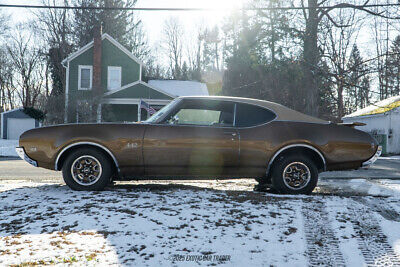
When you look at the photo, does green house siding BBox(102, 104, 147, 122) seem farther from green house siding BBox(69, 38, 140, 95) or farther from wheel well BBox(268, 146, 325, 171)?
wheel well BBox(268, 146, 325, 171)

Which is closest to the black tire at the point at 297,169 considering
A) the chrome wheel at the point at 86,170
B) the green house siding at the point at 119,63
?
the chrome wheel at the point at 86,170

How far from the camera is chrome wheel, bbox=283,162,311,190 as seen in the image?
476cm

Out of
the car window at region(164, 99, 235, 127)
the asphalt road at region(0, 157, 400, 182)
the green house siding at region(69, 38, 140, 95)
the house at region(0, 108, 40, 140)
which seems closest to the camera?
the car window at region(164, 99, 235, 127)

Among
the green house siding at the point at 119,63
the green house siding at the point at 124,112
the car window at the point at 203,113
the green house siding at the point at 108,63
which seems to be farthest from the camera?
the green house siding at the point at 119,63

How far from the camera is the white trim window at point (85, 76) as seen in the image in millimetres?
23312

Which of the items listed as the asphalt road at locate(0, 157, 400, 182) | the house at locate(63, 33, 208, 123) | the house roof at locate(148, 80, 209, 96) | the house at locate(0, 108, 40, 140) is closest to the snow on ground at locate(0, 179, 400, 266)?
the asphalt road at locate(0, 157, 400, 182)

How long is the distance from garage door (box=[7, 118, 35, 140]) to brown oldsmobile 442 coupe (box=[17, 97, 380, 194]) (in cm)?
3038

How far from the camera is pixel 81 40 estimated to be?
3403cm

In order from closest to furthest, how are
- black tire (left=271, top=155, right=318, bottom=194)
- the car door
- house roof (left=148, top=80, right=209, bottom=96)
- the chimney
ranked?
the car door < black tire (left=271, top=155, right=318, bottom=194) < the chimney < house roof (left=148, top=80, right=209, bottom=96)

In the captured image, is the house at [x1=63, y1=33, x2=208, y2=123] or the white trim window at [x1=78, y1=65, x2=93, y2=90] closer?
the house at [x1=63, y1=33, x2=208, y2=123]

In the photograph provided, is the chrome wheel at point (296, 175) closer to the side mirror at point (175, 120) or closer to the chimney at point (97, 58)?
the side mirror at point (175, 120)

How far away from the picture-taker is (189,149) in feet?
15.2

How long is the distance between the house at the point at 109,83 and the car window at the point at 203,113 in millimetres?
16861

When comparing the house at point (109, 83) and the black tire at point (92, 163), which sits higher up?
the house at point (109, 83)
